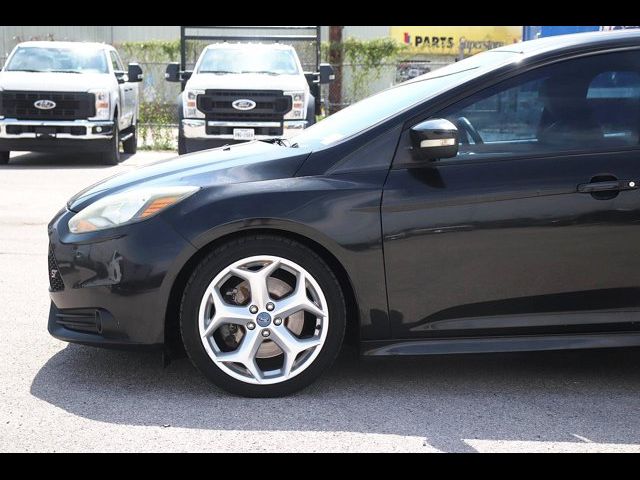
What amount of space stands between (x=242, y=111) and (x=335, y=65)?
33.3 ft

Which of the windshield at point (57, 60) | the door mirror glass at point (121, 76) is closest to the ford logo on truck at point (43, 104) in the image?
the windshield at point (57, 60)

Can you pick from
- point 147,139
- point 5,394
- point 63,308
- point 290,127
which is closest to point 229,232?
point 63,308

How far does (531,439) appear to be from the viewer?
3852 mm

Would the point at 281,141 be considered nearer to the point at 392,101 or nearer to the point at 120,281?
the point at 392,101

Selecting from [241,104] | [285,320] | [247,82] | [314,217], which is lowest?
[285,320]

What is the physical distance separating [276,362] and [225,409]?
1.12 feet

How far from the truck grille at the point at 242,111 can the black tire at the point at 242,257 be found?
9821mm

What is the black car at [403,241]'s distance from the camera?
420cm

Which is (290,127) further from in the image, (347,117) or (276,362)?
(276,362)

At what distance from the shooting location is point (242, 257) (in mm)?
4215

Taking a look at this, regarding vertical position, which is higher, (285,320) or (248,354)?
(285,320)

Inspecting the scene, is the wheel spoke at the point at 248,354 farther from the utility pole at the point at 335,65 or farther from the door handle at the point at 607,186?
the utility pole at the point at 335,65

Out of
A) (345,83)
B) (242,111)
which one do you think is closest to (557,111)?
(242,111)

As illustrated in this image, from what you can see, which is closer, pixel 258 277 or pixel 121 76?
pixel 258 277
